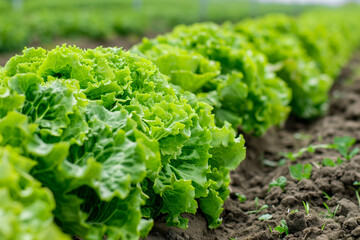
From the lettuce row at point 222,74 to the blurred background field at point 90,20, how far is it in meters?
6.99

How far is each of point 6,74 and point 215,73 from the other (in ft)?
8.17

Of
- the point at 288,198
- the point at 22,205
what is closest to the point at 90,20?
the point at 288,198

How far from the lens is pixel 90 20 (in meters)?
16.5

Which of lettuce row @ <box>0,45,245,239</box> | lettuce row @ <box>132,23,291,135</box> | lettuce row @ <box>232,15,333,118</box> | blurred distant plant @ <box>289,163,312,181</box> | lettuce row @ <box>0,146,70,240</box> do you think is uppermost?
lettuce row @ <box>0,146,70,240</box>

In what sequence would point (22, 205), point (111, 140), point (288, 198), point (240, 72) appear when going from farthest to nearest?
point (240, 72) < point (288, 198) < point (111, 140) < point (22, 205)

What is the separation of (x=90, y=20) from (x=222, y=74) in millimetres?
11722

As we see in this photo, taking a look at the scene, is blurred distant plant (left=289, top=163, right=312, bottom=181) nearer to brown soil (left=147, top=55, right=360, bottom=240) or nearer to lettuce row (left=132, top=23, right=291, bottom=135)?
brown soil (left=147, top=55, right=360, bottom=240)

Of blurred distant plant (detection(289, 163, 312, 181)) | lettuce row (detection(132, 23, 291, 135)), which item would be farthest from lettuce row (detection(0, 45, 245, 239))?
blurred distant plant (detection(289, 163, 312, 181))

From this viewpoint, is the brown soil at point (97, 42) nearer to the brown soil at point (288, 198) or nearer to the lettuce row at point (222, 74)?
the lettuce row at point (222, 74)

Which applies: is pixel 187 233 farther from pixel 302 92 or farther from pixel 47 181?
pixel 302 92

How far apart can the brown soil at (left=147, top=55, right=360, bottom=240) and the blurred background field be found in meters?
7.87

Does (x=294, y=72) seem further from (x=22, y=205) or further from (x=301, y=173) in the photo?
(x=22, y=205)

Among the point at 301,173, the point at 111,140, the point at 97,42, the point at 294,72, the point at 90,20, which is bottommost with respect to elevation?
the point at 97,42

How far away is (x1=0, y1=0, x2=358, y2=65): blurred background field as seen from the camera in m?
13.8
